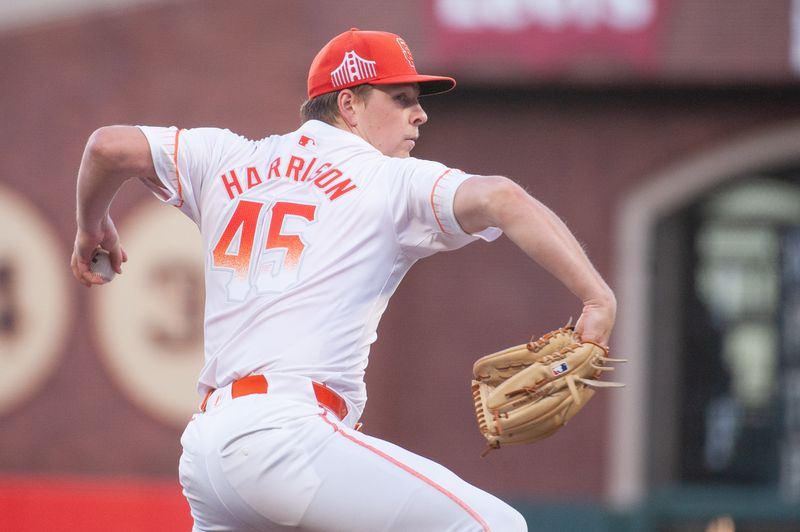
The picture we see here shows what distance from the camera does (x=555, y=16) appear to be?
994 cm

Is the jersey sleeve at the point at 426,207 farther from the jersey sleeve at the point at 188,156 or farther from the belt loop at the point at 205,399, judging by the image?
the belt loop at the point at 205,399

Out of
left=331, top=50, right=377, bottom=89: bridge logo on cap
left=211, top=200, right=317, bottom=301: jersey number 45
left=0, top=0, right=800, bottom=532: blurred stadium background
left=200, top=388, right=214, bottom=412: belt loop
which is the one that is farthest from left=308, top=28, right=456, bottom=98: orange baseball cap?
left=0, top=0, right=800, bottom=532: blurred stadium background

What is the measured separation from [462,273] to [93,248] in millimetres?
6701

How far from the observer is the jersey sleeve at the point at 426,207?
336 centimetres

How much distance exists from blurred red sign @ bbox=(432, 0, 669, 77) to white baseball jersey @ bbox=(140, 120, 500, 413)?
639 centimetres

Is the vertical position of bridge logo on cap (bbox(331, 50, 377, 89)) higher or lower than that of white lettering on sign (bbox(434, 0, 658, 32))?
lower

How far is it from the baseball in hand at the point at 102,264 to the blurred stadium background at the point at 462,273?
6.16 m

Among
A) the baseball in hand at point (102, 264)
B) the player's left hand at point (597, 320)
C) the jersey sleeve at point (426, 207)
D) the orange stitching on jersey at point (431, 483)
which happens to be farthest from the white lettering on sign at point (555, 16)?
the orange stitching on jersey at point (431, 483)

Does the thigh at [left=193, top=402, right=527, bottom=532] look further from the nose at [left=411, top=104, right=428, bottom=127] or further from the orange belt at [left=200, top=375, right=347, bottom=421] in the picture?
the nose at [left=411, top=104, right=428, bottom=127]

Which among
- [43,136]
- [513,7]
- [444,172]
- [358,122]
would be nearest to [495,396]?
[444,172]

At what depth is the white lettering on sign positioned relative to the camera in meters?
9.91

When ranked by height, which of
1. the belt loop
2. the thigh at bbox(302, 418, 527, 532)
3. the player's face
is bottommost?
the thigh at bbox(302, 418, 527, 532)

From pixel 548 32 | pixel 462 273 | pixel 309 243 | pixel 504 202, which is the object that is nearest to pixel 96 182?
pixel 309 243

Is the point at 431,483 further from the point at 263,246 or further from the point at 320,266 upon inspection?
the point at 263,246
